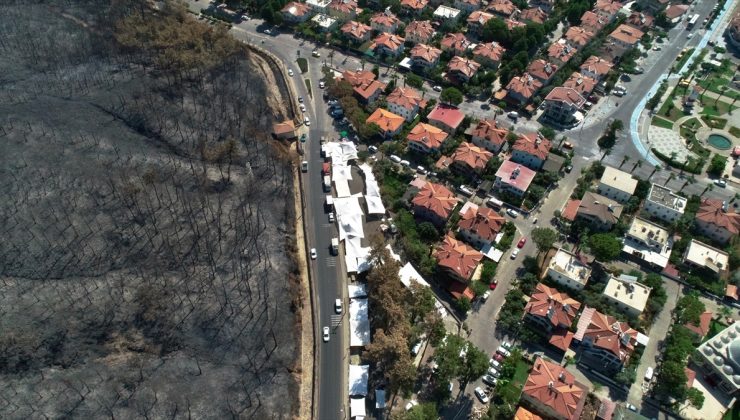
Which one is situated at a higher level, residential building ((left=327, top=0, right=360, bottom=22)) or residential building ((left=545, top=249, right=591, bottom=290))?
residential building ((left=327, top=0, right=360, bottom=22))

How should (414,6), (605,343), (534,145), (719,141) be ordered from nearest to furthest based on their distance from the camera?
(605,343)
(534,145)
(719,141)
(414,6)

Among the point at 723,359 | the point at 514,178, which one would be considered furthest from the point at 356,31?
the point at 723,359

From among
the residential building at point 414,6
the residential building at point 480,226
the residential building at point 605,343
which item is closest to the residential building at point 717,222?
the residential building at point 605,343

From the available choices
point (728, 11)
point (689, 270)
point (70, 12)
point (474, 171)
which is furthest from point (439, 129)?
point (728, 11)

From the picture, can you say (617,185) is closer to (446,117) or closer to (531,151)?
(531,151)

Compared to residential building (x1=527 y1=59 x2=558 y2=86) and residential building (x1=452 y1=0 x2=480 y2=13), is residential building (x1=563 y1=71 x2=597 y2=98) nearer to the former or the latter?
residential building (x1=527 y1=59 x2=558 y2=86)

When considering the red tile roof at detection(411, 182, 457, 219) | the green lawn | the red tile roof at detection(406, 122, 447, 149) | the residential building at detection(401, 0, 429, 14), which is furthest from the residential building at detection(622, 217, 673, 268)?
the residential building at detection(401, 0, 429, 14)

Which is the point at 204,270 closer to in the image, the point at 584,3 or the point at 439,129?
the point at 439,129
